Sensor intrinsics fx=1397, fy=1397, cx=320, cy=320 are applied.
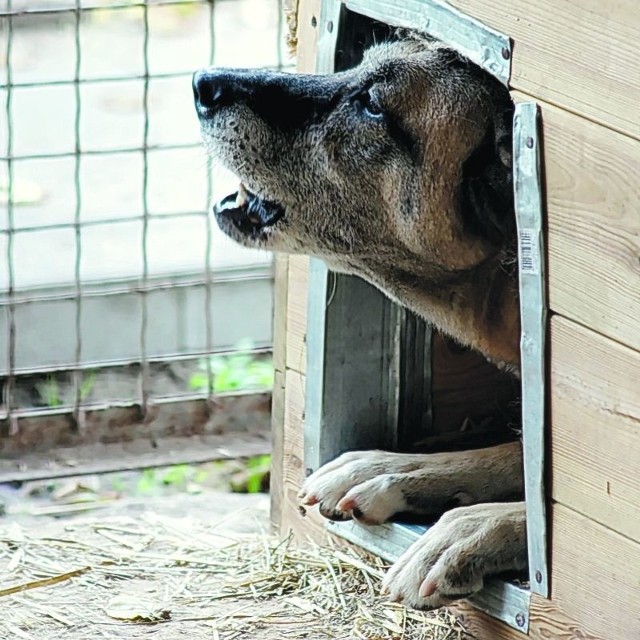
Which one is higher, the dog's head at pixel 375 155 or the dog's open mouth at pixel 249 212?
the dog's head at pixel 375 155

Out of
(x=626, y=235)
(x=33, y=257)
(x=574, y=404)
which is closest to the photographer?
(x=626, y=235)

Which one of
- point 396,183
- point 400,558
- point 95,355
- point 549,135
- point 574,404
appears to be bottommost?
point 95,355

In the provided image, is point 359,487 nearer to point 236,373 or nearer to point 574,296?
point 574,296

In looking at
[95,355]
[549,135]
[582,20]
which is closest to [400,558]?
[549,135]

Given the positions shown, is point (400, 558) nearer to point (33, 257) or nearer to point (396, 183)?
point (396, 183)

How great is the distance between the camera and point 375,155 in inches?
115

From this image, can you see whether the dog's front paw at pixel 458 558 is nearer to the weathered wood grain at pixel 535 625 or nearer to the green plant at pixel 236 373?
the weathered wood grain at pixel 535 625

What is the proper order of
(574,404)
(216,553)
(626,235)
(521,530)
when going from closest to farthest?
(626,235)
(574,404)
(521,530)
(216,553)

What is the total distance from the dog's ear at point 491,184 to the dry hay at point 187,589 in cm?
82

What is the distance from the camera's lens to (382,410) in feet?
11.2

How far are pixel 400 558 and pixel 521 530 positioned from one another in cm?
26

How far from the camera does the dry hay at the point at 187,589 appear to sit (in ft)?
9.66

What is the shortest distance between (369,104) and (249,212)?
0.37 meters

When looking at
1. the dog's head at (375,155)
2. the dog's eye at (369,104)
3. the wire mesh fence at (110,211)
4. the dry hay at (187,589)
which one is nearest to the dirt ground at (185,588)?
the dry hay at (187,589)
